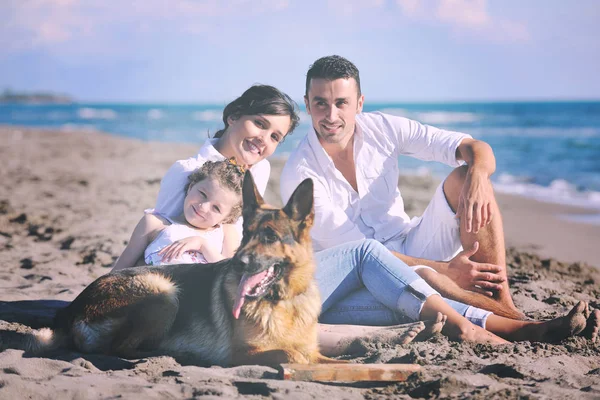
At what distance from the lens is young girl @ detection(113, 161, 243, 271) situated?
4023mm

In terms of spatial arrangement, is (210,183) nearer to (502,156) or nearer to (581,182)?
(581,182)

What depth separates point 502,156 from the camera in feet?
67.2

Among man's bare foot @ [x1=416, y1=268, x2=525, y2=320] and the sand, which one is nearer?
the sand

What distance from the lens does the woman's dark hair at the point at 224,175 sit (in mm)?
4070

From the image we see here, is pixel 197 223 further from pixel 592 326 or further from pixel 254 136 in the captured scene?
pixel 592 326

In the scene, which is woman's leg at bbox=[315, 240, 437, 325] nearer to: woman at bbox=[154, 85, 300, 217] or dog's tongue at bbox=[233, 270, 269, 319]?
dog's tongue at bbox=[233, 270, 269, 319]

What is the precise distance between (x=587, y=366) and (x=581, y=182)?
1242cm

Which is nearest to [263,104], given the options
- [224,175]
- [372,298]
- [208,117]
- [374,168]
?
[224,175]

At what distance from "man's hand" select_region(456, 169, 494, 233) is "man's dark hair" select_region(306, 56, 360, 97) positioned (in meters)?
1.33

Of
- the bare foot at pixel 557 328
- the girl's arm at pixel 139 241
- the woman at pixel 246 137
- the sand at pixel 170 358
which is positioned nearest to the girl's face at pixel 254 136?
the woman at pixel 246 137

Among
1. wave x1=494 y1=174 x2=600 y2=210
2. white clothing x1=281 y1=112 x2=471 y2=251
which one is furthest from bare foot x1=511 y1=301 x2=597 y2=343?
wave x1=494 y1=174 x2=600 y2=210

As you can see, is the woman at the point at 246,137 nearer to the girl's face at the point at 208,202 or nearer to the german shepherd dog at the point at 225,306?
the girl's face at the point at 208,202

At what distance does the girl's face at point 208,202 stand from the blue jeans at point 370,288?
0.79 meters

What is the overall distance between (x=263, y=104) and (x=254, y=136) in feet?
0.92
